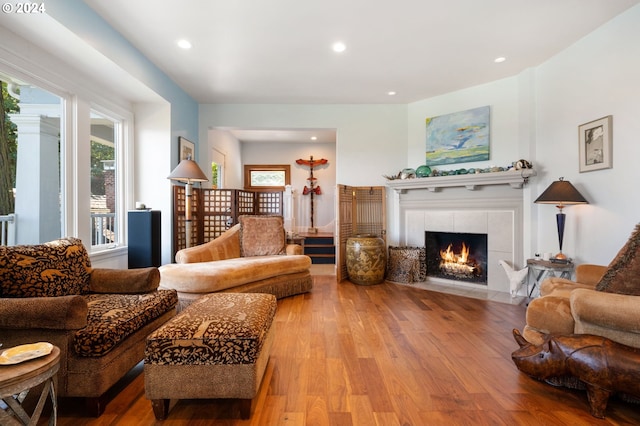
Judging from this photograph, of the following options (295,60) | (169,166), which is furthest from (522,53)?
(169,166)

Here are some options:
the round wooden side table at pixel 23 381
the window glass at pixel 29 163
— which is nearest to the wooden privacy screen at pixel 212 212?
the window glass at pixel 29 163

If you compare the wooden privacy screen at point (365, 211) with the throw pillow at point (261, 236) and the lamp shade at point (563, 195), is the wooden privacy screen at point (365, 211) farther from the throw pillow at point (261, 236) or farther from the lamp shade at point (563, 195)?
the lamp shade at point (563, 195)

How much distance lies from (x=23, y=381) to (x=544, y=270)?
438 cm

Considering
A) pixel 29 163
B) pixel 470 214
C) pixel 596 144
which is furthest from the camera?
pixel 470 214

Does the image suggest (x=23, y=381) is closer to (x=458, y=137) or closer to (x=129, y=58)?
(x=129, y=58)

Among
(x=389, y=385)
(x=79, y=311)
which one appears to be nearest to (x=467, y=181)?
(x=389, y=385)

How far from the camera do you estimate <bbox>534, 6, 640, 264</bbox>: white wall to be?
262 centimetres

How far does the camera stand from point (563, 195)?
9.80 ft

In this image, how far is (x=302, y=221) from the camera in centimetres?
782

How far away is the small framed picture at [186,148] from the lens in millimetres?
4355

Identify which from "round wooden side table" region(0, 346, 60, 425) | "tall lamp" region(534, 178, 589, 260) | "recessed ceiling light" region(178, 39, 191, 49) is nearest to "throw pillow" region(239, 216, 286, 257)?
"recessed ceiling light" region(178, 39, 191, 49)

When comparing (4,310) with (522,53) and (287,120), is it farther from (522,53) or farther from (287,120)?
(522,53)

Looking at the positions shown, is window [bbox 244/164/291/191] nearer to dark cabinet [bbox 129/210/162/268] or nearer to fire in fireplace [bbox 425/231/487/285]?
fire in fireplace [bbox 425/231/487/285]

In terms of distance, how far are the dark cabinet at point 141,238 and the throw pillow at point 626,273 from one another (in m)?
3.97
